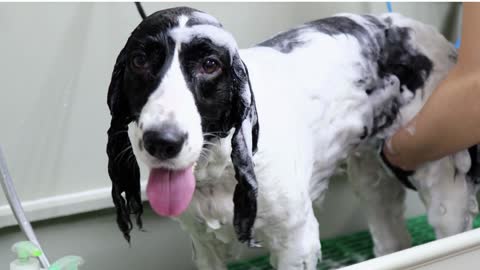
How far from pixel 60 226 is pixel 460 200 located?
2.41ft

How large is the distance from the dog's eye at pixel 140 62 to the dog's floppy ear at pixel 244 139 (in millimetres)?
110

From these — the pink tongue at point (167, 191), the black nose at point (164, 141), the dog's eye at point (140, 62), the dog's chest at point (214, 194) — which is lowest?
the dog's chest at point (214, 194)

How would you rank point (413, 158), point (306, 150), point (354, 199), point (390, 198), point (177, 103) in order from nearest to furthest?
point (177, 103)
point (306, 150)
point (413, 158)
point (390, 198)
point (354, 199)

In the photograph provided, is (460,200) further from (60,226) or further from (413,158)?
(60,226)

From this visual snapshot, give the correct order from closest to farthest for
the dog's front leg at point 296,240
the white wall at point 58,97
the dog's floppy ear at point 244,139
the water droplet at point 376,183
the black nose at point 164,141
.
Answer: the black nose at point 164,141 < the dog's floppy ear at point 244,139 < the dog's front leg at point 296,240 < the white wall at point 58,97 < the water droplet at point 376,183

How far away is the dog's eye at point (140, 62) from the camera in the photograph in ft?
2.39

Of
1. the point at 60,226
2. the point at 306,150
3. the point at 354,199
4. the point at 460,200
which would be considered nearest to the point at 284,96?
the point at 306,150

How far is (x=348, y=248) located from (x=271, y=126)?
64 centimetres

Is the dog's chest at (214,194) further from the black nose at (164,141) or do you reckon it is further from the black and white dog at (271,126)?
the black nose at (164,141)

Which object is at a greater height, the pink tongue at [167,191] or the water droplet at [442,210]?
the pink tongue at [167,191]

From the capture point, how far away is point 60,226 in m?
1.17

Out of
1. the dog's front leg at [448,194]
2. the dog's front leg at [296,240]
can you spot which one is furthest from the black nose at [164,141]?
the dog's front leg at [448,194]

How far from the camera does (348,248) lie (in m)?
1.44

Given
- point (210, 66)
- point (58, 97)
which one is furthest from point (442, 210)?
point (58, 97)
